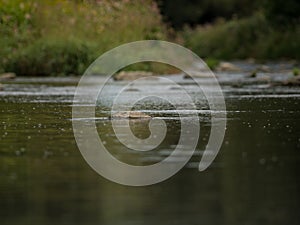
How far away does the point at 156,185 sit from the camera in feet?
23.7

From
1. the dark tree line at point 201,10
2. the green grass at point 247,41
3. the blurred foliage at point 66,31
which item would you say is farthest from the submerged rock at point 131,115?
the dark tree line at point 201,10

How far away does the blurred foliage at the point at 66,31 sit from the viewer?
90.4 feet

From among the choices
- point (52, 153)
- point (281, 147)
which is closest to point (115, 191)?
point (52, 153)

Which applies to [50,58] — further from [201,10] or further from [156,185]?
[201,10]

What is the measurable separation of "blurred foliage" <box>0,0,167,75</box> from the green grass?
13.0m

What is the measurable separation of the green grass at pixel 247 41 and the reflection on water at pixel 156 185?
31741 millimetres

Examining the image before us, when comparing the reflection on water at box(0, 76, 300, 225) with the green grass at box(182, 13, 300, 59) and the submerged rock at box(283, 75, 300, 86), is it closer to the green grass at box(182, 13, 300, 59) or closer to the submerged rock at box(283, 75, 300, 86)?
the submerged rock at box(283, 75, 300, 86)

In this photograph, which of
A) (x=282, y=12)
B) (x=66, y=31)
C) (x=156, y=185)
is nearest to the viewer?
(x=156, y=185)

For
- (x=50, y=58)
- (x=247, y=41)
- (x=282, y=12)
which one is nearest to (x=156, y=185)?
(x=50, y=58)

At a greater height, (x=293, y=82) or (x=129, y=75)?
(x=129, y=75)

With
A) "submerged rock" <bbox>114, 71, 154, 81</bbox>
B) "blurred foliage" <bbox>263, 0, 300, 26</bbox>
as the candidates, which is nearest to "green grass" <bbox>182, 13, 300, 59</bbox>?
"blurred foliage" <bbox>263, 0, 300, 26</bbox>

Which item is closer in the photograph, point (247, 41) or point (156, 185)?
point (156, 185)

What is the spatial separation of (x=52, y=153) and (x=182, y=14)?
5580 cm

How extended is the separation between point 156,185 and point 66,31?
22.0 meters
